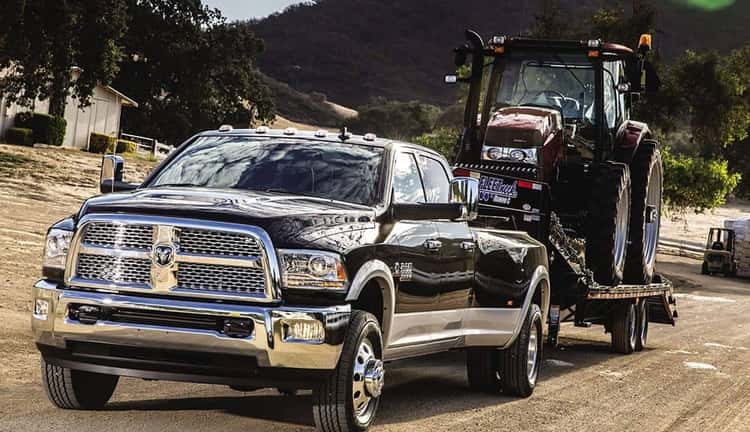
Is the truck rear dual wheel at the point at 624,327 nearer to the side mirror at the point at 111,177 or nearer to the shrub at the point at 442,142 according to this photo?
the side mirror at the point at 111,177

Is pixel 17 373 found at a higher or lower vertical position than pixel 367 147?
lower

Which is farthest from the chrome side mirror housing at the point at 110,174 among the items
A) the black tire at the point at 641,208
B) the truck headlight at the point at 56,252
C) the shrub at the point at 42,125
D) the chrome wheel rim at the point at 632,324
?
the shrub at the point at 42,125

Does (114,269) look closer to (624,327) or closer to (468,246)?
(468,246)

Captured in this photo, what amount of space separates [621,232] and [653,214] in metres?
1.94

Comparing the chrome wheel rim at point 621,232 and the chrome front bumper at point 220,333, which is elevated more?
the chrome wheel rim at point 621,232

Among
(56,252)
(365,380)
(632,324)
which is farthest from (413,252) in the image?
(632,324)

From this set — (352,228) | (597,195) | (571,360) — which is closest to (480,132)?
(597,195)

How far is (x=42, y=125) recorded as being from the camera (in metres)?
51.9

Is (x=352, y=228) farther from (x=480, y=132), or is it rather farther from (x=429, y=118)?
(x=429, y=118)

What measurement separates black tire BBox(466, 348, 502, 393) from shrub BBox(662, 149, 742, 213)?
37.0 meters

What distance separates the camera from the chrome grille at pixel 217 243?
7.57m

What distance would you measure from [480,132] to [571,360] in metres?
3.00

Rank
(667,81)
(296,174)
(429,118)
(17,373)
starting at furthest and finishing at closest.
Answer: (429,118)
(667,81)
(17,373)
(296,174)

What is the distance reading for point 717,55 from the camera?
48.8 meters
